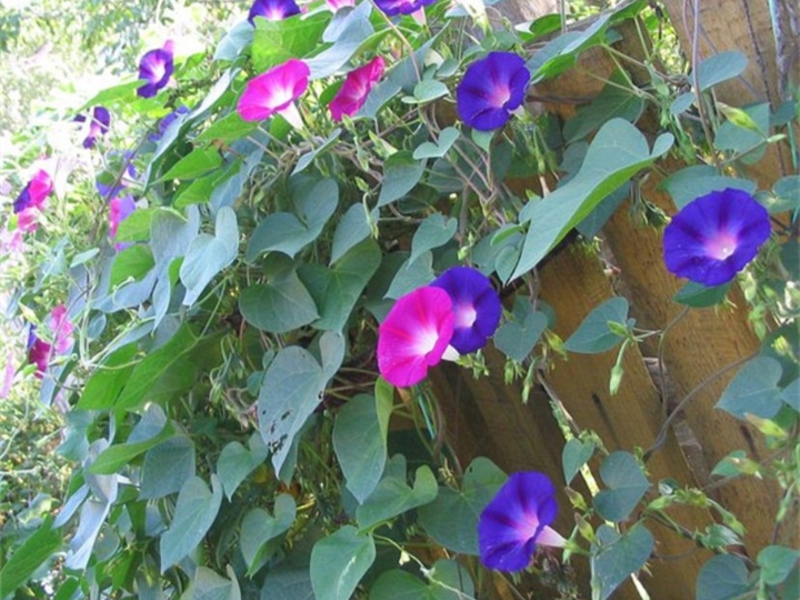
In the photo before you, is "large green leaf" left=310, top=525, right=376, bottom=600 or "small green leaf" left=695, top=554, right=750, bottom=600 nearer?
"small green leaf" left=695, top=554, right=750, bottom=600

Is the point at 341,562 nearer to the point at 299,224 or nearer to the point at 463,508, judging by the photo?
the point at 463,508

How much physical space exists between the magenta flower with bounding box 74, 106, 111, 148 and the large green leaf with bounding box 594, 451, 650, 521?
88 cm

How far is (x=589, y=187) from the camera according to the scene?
680mm

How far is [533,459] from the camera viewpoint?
111cm

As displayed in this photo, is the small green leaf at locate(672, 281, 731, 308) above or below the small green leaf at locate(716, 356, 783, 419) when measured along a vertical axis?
above

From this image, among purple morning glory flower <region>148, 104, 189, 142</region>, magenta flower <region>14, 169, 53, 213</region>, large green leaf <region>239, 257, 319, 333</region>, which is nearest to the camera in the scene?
large green leaf <region>239, 257, 319, 333</region>

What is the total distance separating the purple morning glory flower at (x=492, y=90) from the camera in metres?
0.83

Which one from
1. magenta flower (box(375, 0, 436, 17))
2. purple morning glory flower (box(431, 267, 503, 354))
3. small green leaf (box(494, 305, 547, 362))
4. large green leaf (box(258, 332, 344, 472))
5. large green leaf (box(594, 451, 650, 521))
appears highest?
magenta flower (box(375, 0, 436, 17))

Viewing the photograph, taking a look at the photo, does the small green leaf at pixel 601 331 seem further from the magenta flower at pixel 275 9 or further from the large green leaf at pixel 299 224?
the magenta flower at pixel 275 9

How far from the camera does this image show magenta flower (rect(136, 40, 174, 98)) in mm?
1209

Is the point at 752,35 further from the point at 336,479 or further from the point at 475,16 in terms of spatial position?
the point at 336,479

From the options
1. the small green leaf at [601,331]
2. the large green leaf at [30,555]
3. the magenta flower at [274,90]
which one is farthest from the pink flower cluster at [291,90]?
the large green leaf at [30,555]

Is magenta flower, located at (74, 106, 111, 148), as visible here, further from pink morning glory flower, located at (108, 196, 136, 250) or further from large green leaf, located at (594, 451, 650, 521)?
large green leaf, located at (594, 451, 650, 521)

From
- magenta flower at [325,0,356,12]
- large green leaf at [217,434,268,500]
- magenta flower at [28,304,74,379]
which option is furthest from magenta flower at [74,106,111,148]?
large green leaf at [217,434,268,500]
